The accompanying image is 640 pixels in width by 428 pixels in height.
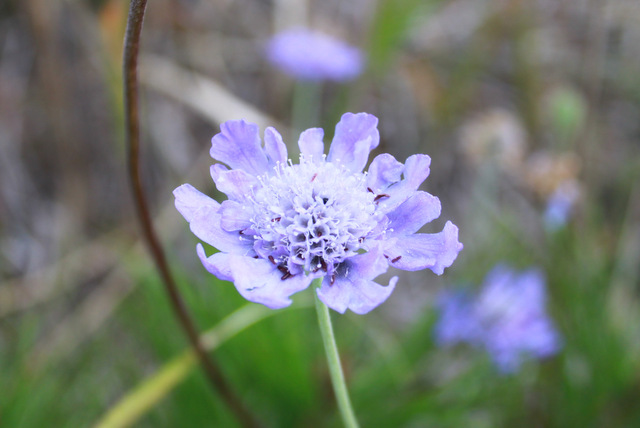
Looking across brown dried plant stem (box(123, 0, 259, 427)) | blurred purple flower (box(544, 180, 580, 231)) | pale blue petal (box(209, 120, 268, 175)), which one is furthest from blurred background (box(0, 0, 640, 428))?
pale blue petal (box(209, 120, 268, 175))

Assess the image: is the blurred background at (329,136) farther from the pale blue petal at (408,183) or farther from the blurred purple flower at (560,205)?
the pale blue petal at (408,183)

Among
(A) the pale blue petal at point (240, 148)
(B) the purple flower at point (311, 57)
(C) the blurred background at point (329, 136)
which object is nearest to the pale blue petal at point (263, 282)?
(A) the pale blue petal at point (240, 148)

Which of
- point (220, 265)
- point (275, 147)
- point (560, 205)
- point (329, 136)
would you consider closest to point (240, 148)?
point (275, 147)

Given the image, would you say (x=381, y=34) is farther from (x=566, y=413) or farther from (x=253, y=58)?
(x=566, y=413)

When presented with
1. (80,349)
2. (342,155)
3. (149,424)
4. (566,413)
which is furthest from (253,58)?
(342,155)

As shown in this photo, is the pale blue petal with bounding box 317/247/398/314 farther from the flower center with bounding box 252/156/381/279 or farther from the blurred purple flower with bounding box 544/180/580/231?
the blurred purple flower with bounding box 544/180/580/231

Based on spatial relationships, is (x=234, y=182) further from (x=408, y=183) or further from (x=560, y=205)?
(x=560, y=205)

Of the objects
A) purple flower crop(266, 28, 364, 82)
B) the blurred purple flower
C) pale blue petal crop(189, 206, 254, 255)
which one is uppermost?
purple flower crop(266, 28, 364, 82)
